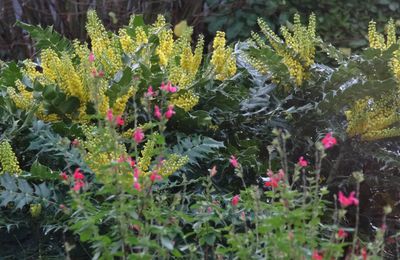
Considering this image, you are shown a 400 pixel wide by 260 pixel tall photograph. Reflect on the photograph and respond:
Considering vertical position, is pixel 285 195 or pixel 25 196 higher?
pixel 285 195

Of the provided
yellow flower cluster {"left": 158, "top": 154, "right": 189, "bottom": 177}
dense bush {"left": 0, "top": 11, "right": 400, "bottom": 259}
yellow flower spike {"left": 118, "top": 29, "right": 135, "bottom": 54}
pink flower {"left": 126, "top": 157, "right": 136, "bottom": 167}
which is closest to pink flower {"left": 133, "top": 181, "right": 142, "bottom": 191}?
pink flower {"left": 126, "top": 157, "right": 136, "bottom": 167}

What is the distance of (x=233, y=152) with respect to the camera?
3721 millimetres

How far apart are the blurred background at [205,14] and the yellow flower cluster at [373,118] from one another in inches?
112

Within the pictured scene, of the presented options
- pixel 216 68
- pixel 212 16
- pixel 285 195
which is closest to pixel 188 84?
pixel 216 68

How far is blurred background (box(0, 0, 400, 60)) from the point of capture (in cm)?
634

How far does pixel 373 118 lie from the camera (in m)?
3.80

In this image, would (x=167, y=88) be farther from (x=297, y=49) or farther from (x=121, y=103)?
(x=297, y=49)

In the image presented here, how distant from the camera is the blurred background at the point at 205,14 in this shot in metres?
6.34

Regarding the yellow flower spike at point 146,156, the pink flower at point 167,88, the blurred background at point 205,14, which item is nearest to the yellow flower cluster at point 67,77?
the yellow flower spike at point 146,156

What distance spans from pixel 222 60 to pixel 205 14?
308cm

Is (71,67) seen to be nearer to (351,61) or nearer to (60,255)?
(60,255)

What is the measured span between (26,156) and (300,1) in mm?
4141

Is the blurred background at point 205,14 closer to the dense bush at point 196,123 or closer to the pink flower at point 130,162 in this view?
the dense bush at point 196,123

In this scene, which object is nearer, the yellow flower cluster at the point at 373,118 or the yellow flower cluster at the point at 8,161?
the yellow flower cluster at the point at 8,161
